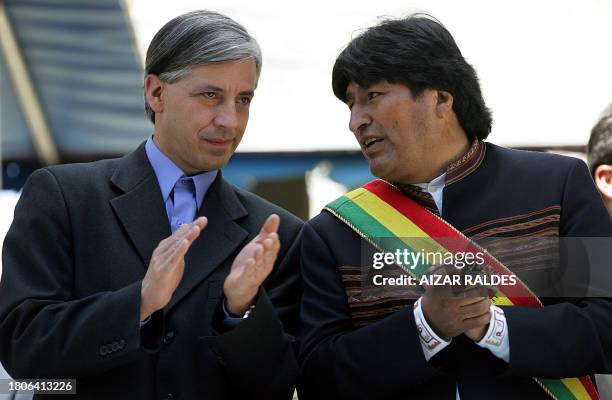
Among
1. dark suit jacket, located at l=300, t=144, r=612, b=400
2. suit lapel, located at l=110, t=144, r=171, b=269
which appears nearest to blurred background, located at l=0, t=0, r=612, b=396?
→ suit lapel, located at l=110, t=144, r=171, b=269

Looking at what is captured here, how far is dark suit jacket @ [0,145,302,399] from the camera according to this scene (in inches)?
115

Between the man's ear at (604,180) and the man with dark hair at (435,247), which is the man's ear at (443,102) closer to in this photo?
the man with dark hair at (435,247)

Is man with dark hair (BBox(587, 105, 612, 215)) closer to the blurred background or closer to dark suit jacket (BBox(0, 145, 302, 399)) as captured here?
dark suit jacket (BBox(0, 145, 302, 399))

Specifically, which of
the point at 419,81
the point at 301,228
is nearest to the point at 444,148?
the point at 419,81

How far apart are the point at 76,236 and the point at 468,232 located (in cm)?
120

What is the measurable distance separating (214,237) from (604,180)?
1557 mm

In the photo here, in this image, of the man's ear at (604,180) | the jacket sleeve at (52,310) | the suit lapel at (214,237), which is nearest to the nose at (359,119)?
the suit lapel at (214,237)

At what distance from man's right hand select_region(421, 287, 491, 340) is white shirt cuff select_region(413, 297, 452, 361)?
0.01 meters

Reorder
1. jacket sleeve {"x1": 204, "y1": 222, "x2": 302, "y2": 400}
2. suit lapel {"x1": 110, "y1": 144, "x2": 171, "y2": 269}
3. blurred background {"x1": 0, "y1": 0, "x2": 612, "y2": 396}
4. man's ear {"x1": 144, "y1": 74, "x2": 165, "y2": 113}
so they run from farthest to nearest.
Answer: blurred background {"x1": 0, "y1": 0, "x2": 612, "y2": 396}
man's ear {"x1": 144, "y1": 74, "x2": 165, "y2": 113}
suit lapel {"x1": 110, "y1": 144, "x2": 171, "y2": 269}
jacket sleeve {"x1": 204, "y1": 222, "x2": 302, "y2": 400}

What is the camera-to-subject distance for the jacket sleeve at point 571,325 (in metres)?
2.90

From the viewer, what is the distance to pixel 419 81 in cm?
329

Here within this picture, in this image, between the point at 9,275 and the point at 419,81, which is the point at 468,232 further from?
the point at 9,275

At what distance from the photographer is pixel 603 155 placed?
13.1 feet

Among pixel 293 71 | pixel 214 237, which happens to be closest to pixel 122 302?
pixel 214 237
